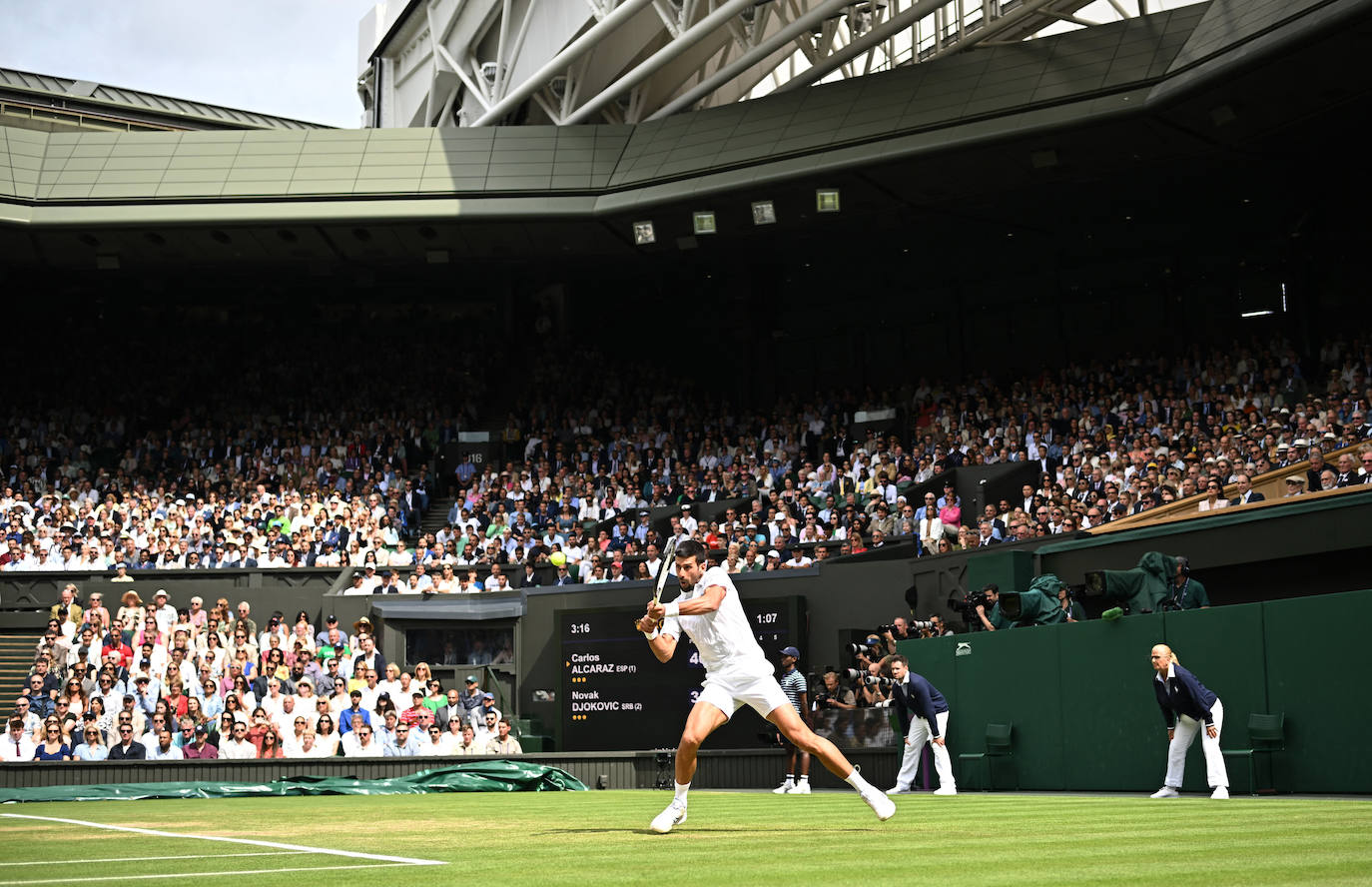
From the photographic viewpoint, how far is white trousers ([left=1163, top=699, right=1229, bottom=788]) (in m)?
14.0

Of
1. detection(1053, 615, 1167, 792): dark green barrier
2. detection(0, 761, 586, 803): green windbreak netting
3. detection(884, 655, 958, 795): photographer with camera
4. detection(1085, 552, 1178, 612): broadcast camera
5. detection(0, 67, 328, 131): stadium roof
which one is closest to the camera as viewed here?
Answer: detection(1053, 615, 1167, 792): dark green barrier

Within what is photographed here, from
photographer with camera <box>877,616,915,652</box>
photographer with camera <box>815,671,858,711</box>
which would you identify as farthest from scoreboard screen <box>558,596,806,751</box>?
photographer with camera <box>877,616,915,652</box>

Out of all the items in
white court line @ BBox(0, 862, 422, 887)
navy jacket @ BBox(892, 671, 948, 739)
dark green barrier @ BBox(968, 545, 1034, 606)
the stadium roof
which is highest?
the stadium roof

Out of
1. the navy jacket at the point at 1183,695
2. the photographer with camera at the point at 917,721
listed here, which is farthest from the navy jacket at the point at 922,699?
Answer: the navy jacket at the point at 1183,695

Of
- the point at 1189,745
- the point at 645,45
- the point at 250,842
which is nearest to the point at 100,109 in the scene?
the point at 645,45

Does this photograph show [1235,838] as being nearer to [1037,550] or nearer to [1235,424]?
[1037,550]

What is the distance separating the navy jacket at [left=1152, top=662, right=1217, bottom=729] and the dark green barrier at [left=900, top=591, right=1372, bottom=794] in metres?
0.72

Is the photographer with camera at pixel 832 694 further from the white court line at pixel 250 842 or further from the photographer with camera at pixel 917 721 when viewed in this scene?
the white court line at pixel 250 842

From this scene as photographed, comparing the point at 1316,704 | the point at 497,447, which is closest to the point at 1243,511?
the point at 1316,704

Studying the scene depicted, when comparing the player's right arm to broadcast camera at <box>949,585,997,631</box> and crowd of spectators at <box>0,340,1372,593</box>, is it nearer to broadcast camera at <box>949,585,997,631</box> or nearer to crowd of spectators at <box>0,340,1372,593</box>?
broadcast camera at <box>949,585,997,631</box>

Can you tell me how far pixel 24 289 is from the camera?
42.0 meters

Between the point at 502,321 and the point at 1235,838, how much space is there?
121 feet

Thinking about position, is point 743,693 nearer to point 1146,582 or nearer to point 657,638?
point 657,638

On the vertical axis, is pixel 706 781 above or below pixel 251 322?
below
